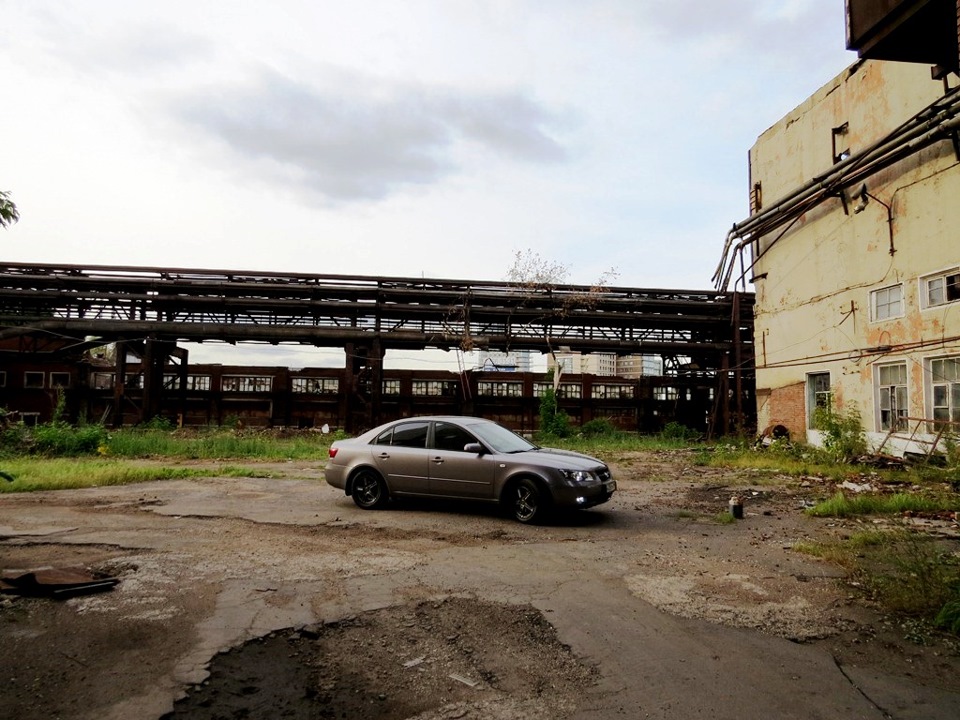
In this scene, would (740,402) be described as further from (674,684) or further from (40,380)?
(40,380)

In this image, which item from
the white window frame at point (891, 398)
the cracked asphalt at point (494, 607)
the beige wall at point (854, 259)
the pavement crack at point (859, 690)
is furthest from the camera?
the white window frame at point (891, 398)

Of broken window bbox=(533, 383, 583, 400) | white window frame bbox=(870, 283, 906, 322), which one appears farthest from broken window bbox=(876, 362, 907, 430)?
broken window bbox=(533, 383, 583, 400)

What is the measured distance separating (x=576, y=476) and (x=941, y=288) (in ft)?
31.8

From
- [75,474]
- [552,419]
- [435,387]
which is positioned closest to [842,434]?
[552,419]

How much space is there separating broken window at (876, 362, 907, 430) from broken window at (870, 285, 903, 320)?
A: 3.69 ft

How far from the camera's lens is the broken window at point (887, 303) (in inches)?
532

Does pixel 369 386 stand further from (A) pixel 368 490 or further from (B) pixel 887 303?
(B) pixel 887 303

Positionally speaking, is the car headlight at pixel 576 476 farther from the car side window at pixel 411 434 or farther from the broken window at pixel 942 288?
the broken window at pixel 942 288

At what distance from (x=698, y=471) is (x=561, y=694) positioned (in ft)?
37.5

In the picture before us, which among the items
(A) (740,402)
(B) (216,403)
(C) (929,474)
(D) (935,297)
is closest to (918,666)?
(C) (929,474)

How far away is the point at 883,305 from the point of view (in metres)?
14.0

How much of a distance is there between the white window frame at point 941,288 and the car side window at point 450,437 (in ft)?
33.7

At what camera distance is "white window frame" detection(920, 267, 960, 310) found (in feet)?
39.9

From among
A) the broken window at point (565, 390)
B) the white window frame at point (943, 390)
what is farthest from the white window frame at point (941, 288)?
the broken window at point (565, 390)
